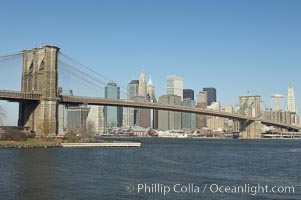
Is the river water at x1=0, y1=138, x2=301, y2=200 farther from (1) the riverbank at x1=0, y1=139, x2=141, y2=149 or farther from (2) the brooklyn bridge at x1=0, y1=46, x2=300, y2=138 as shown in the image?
(2) the brooklyn bridge at x1=0, y1=46, x2=300, y2=138

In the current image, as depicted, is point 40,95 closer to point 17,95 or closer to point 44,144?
Answer: point 17,95

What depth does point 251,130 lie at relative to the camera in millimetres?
132875

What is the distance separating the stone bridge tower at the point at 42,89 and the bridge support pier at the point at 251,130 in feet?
246

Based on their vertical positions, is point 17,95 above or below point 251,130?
above

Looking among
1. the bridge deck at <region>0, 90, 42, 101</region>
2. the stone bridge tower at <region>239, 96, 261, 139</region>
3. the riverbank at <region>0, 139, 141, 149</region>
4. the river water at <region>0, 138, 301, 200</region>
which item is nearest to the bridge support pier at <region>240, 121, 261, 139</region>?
the stone bridge tower at <region>239, 96, 261, 139</region>

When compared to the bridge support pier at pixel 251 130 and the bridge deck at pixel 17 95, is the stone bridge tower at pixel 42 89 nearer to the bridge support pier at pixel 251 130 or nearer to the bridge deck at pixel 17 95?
the bridge deck at pixel 17 95

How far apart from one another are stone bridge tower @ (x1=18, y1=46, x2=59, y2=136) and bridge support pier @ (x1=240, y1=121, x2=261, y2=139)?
2951 inches

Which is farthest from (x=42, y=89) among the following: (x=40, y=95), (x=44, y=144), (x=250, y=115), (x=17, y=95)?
(x=250, y=115)

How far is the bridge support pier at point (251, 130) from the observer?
431ft

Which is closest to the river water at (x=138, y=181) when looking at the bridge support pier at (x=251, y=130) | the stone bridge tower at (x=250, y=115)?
the bridge support pier at (x=251, y=130)

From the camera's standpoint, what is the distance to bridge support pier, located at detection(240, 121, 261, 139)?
131250mm

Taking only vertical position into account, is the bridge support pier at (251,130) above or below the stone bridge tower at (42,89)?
below

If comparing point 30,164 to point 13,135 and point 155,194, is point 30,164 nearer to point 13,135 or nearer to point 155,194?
point 155,194

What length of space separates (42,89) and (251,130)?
78305 millimetres
